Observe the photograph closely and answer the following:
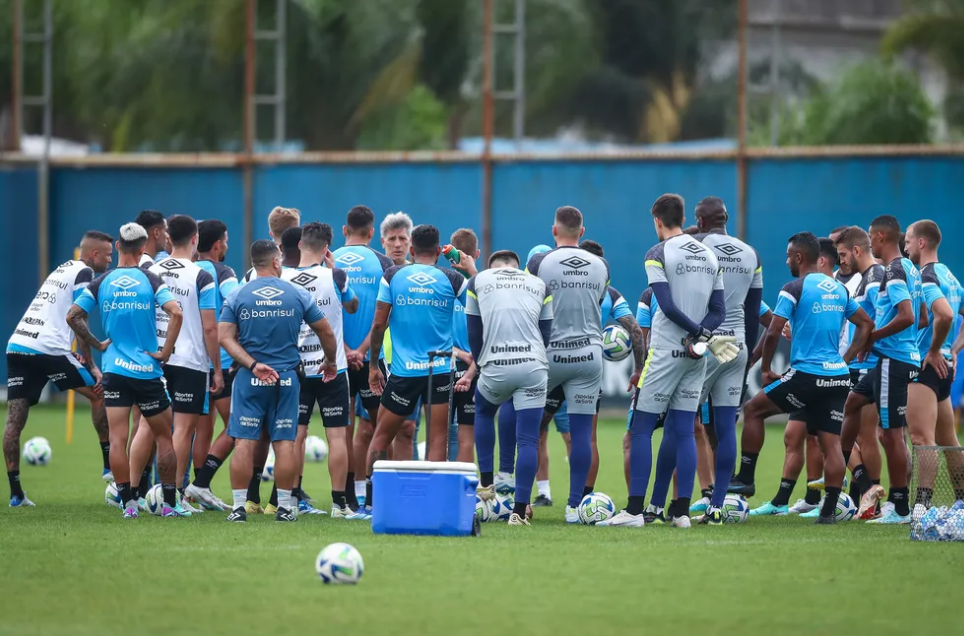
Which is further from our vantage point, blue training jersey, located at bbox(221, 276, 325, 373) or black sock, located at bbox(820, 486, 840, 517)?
black sock, located at bbox(820, 486, 840, 517)

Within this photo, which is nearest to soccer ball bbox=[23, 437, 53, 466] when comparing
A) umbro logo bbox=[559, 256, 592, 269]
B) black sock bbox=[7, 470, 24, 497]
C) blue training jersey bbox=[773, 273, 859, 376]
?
black sock bbox=[7, 470, 24, 497]

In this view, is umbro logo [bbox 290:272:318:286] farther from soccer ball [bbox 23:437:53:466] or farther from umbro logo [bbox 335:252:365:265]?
soccer ball [bbox 23:437:53:466]

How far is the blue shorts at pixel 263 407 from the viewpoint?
11.0 metres

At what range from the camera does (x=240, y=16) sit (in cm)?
2800

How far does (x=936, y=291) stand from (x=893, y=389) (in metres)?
0.92

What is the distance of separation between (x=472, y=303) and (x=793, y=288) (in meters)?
2.90

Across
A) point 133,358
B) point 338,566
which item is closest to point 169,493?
point 133,358

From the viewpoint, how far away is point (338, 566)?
7.96m

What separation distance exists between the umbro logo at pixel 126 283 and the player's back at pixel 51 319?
1399 mm

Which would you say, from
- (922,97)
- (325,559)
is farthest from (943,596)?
(922,97)

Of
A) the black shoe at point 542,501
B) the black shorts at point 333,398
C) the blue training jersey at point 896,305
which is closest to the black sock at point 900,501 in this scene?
the blue training jersey at point 896,305

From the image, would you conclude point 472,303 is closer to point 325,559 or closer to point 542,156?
point 325,559

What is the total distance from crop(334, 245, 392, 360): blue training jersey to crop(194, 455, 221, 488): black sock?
1.61 metres

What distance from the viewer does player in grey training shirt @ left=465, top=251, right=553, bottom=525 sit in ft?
35.5
